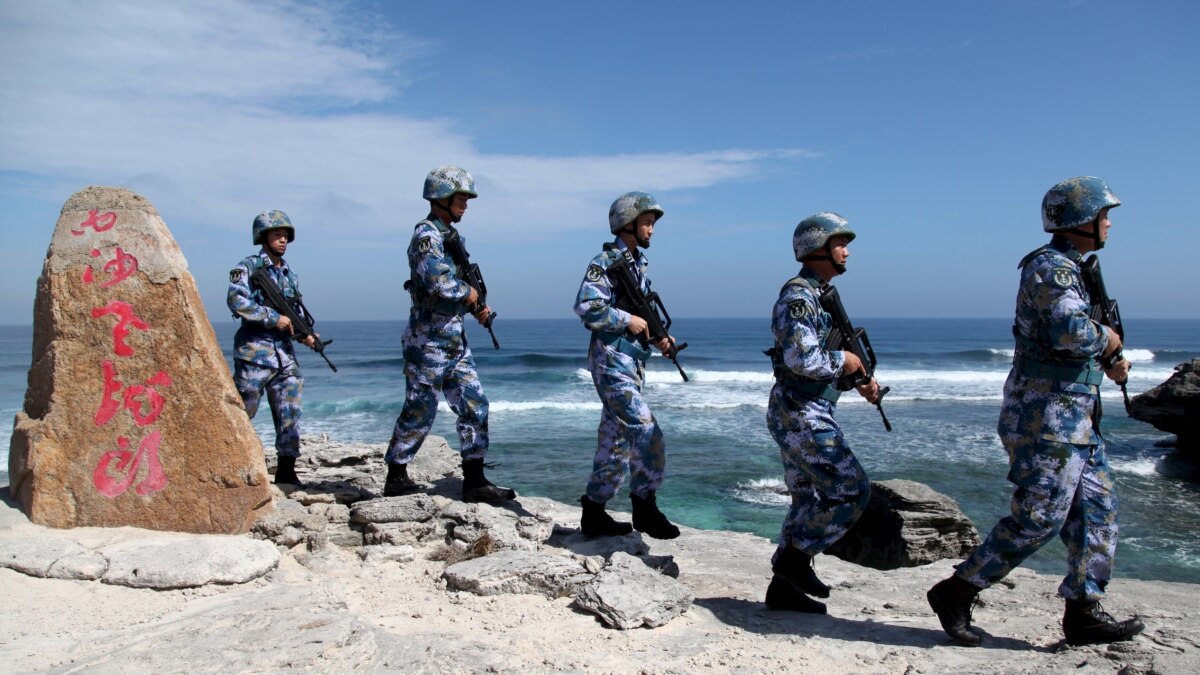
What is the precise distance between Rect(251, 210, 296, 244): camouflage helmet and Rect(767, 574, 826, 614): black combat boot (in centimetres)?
464

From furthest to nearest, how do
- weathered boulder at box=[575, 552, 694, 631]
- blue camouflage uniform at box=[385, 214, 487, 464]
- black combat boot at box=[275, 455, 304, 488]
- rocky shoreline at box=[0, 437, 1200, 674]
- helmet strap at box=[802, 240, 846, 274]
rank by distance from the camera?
black combat boot at box=[275, 455, 304, 488] → blue camouflage uniform at box=[385, 214, 487, 464] → helmet strap at box=[802, 240, 846, 274] → weathered boulder at box=[575, 552, 694, 631] → rocky shoreline at box=[0, 437, 1200, 674]

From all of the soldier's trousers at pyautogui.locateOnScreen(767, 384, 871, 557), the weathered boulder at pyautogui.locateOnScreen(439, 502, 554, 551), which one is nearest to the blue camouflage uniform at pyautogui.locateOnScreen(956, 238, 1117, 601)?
the soldier's trousers at pyautogui.locateOnScreen(767, 384, 871, 557)

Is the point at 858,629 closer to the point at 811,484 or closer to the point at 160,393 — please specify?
the point at 811,484

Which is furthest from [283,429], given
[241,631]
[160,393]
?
[241,631]

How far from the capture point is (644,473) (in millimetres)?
4961

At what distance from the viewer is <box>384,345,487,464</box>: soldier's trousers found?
213 inches

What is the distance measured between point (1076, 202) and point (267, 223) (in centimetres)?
554

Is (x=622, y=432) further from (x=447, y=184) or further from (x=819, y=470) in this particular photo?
(x=447, y=184)

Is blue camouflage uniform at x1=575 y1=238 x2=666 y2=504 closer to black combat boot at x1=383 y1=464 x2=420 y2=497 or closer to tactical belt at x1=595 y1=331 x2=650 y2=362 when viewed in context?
tactical belt at x1=595 y1=331 x2=650 y2=362

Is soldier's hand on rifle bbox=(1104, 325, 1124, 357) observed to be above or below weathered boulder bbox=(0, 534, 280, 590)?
above

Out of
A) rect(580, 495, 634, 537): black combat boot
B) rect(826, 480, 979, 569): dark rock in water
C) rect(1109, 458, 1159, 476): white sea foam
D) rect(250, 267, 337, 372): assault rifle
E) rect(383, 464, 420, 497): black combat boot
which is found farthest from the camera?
rect(1109, 458, 1159, 476): white sea foam

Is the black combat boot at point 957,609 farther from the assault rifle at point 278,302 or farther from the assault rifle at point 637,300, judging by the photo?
the assault rifle at point 278,302

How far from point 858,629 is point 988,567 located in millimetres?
704

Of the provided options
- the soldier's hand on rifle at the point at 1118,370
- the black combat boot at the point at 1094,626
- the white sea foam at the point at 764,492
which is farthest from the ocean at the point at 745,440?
the soldier's hand on rifle at the point at 1118,370
